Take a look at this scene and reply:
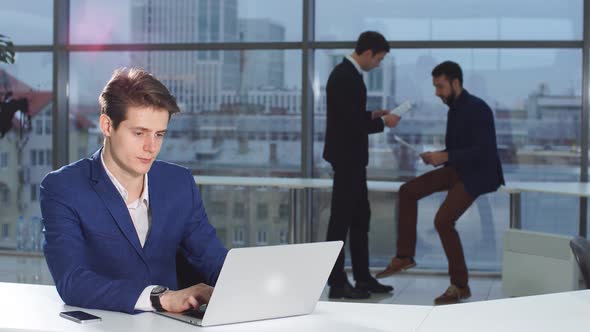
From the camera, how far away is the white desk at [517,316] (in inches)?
85.7

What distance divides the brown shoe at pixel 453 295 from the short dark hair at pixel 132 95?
3.54 metres

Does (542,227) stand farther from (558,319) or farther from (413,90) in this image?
Result: (558,319)

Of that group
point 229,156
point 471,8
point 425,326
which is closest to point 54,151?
point 229,156

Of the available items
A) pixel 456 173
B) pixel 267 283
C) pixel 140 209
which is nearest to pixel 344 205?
pixel 456 173

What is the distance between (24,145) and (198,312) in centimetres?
593

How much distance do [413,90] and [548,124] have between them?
1.01 meters

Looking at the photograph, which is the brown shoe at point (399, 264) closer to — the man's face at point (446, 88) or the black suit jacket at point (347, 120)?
the black suit jacket at point (347, 120)

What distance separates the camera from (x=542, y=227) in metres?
7.08

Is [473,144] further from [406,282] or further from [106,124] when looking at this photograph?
[106,124]

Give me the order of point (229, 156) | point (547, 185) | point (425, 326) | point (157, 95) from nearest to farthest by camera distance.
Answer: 1. point (425, 326)
2. point (157, 95)
3. point (547, 185)
4. point (229, 156)

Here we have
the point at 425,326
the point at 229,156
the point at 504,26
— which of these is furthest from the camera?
the point at 229,156

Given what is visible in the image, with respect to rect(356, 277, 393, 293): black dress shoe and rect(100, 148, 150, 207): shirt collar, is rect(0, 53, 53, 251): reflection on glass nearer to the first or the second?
rect(356, 277, 393, 293): black dress shoe

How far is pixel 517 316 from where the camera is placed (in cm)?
229

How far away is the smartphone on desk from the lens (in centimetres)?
219
